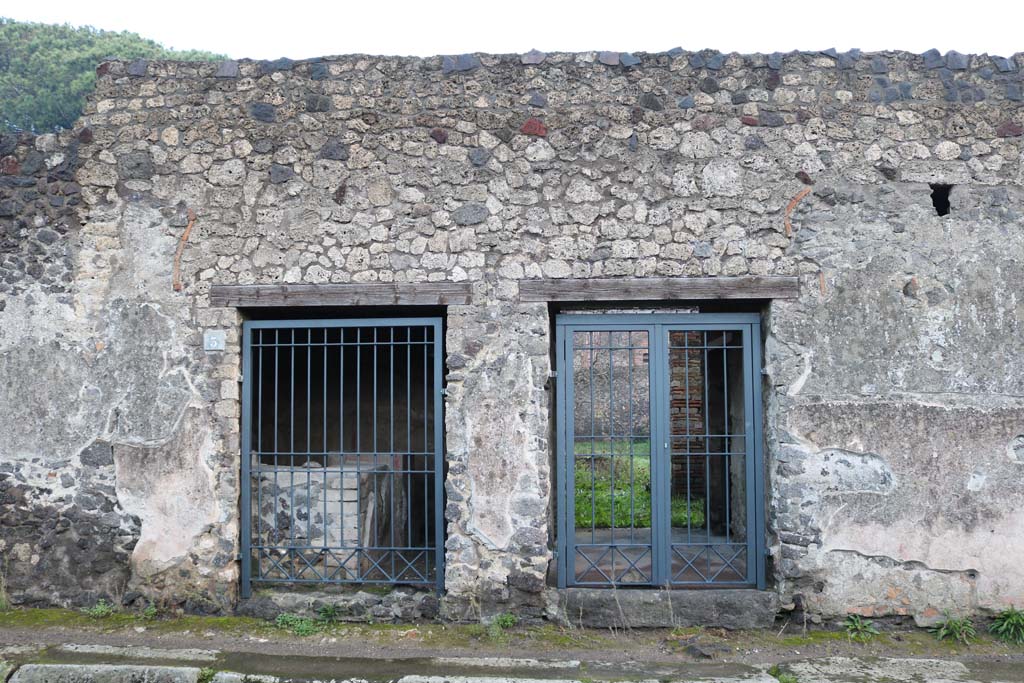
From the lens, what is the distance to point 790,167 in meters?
5.04

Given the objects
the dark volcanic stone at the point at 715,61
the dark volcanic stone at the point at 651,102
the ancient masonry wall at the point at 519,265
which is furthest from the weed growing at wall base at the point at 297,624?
the dark volcanic stone at the point at 715,61

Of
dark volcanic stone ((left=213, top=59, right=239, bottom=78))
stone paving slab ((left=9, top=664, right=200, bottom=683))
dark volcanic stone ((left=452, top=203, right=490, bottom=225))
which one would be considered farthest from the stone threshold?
dark volcanic stone ((left=213, top=59, right=239, bottom=78))

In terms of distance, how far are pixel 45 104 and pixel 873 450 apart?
25645mm

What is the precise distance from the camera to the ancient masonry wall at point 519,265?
16.1 feet

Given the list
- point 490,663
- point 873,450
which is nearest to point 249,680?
point 490,663

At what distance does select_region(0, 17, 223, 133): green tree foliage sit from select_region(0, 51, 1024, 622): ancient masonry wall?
20.9 meters

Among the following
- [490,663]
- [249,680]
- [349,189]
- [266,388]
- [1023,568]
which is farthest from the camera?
[266,388]

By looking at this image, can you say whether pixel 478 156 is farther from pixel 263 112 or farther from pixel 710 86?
pixel 710 86

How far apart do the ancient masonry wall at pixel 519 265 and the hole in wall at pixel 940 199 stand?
0.07m

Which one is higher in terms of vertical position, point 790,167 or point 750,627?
point 790,167

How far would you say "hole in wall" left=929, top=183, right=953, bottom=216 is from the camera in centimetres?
505

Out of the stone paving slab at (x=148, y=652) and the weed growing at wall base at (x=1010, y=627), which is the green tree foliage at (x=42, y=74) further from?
the weed growing at wall base at (x=1010, y=627)

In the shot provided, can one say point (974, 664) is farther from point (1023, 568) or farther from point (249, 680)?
point (249, 680)

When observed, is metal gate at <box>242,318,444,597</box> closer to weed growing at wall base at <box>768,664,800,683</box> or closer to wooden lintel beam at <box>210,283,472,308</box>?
→ wooden lintel beam at <box>210,283,472,308</box>
